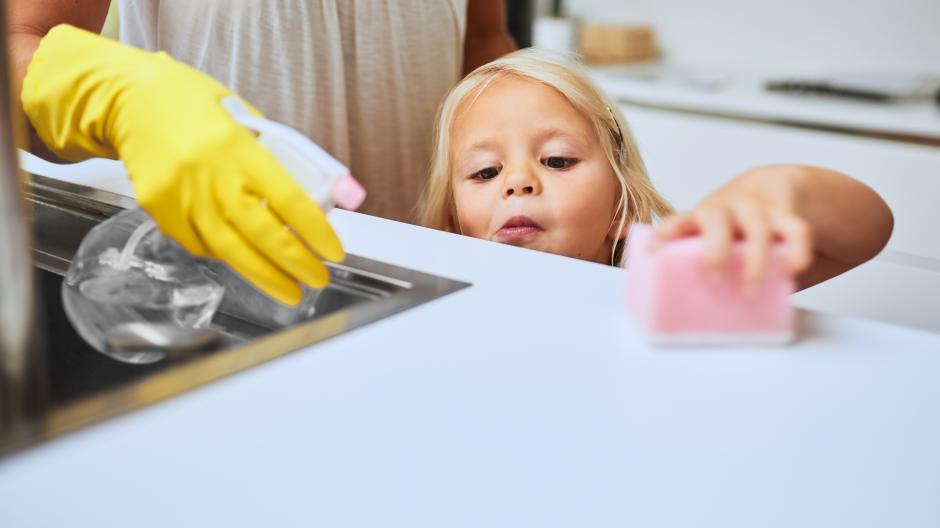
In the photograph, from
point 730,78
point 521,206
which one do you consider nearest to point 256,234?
point 521,206

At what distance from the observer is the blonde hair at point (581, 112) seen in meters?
1.26

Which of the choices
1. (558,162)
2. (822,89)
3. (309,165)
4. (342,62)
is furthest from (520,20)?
(309,165)

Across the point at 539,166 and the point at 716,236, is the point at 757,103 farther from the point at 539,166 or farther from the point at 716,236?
the point at 716,236

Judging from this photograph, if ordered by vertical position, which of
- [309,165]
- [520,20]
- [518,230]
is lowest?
[518,230]

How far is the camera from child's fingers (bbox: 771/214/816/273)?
1.79 feet

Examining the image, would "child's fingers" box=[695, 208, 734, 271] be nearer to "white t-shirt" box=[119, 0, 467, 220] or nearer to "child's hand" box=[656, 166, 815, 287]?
"child's hand" box=[656, 166, 815, 287]

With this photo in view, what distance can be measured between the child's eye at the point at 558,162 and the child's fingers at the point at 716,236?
629mm

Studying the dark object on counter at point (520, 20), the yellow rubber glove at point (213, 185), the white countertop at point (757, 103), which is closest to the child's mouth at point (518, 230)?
the yellow rubber glove at point (213, 185)

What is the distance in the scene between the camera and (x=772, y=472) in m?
0.45

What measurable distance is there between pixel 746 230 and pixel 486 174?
665mm

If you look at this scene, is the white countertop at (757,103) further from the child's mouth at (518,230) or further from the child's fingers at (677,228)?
the child's fingers at (677,228)

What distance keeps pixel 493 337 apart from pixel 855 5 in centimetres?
238

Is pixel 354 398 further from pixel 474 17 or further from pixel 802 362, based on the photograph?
pixel 474 17

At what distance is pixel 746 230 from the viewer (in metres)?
0.57
